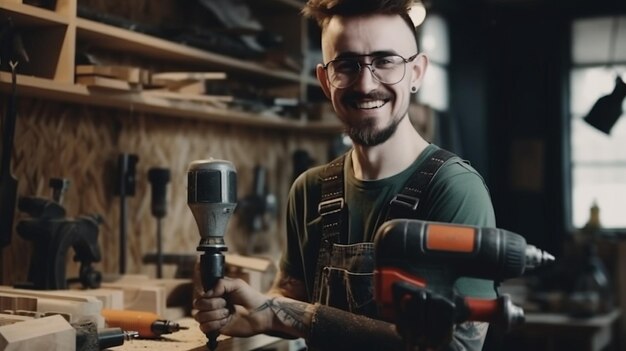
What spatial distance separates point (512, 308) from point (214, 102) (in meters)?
2.05

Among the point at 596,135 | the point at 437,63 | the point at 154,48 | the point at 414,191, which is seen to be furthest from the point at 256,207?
the point at 596,135

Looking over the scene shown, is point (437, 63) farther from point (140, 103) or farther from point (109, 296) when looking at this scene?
point (109, 296)

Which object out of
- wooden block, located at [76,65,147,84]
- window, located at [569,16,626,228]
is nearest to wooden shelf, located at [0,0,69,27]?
wooden block, located at [76,65,147,84]

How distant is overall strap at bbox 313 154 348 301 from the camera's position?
2354 mm

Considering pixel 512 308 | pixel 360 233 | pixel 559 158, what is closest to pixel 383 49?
pixel 360 233

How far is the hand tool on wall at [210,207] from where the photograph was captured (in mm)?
2055

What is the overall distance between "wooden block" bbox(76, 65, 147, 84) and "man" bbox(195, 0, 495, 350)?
84 centimetres

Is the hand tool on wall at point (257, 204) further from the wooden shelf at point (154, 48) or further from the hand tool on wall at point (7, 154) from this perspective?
the hand tool on wall at point (7, 154)

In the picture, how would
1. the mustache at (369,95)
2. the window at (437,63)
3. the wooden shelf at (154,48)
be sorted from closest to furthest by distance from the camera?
1. the mustache at (369,95)
2. the wooden shelf at (154,48)
3. the window at (437,63)

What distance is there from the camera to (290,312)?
219 cm

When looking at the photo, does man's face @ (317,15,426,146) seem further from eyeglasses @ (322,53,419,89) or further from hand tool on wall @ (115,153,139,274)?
hand tool on wall @ (115,153,139,274)

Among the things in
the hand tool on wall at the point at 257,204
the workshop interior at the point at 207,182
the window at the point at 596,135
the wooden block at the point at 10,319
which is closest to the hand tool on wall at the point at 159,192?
the workshop interior at the point at 207,182

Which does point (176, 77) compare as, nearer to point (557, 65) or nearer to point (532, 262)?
point (532, 262)

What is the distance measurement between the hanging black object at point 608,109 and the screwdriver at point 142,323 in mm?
1890
